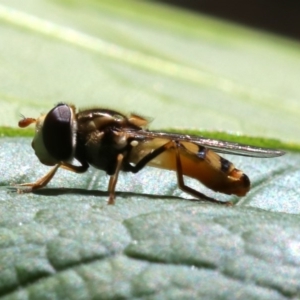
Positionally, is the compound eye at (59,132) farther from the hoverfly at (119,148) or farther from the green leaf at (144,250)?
the green leaf at (144,250)

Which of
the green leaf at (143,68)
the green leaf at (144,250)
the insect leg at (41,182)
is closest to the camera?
the green leaf at (144,250)

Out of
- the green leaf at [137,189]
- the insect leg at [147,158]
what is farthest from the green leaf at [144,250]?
the insect leg at [147,158]

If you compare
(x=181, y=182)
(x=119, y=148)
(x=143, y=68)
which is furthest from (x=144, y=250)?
(x=143, y=68)

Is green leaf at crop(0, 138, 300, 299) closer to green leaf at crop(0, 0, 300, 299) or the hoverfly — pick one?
green leaf at crop(0, 0, 300, 299)

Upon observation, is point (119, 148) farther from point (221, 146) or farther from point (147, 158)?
point (221, 146)

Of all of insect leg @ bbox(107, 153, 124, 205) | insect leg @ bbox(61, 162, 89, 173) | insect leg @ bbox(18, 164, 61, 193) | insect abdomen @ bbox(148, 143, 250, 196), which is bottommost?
insect leg @ bbox(18, 164, 61, 193)

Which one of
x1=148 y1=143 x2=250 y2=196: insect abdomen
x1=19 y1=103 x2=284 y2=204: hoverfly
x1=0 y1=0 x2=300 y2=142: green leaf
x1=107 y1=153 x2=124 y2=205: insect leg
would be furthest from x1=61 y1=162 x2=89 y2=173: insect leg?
x1=0 y1=0 x2=300 y2=142: green leaf
